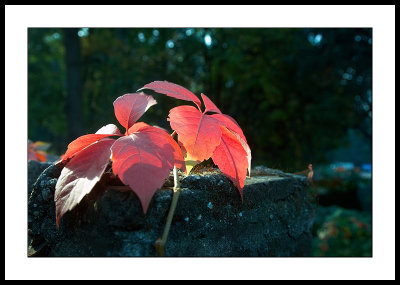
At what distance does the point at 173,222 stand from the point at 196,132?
0.74ft

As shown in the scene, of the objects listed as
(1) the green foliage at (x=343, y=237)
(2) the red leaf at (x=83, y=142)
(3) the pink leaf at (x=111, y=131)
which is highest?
(3) the pink leaf at (x=111, y=131)

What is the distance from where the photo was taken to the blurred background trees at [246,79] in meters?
6.56

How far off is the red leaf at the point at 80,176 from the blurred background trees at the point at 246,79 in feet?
19.0

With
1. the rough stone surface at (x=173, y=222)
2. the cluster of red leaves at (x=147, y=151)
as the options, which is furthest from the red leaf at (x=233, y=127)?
the rough stone surface at (x=173, y=222)

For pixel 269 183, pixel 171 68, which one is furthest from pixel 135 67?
pixel 269 183

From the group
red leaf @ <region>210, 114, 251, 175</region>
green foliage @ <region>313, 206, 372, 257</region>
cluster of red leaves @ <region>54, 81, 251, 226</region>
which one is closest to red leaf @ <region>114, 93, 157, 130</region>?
cluster of red leaves @ <region>54, 81, 251, 226</region>

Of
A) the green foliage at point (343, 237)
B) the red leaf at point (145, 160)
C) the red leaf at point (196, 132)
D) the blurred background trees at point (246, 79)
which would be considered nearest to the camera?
the red leaf at point (145, 160)

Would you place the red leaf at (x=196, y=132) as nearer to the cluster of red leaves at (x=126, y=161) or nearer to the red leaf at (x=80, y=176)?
the cluster of red leaves at (x=126, y=161)

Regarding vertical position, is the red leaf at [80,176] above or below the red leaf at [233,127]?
below

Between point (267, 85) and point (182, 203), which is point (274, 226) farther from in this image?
point (267, 85)

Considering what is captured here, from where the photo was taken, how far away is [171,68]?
873cm

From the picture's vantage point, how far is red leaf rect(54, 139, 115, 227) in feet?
2.26

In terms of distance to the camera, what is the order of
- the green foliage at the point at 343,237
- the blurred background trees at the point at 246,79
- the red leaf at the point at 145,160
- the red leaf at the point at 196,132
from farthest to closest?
the blurred background trees at the point at 246,79
the green foliage at the point at 343,237
the red leaf at the point at 196,132
the red leaf at the point at 145,160

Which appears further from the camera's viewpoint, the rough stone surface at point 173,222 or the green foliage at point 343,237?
the green foliage at point 343,237
